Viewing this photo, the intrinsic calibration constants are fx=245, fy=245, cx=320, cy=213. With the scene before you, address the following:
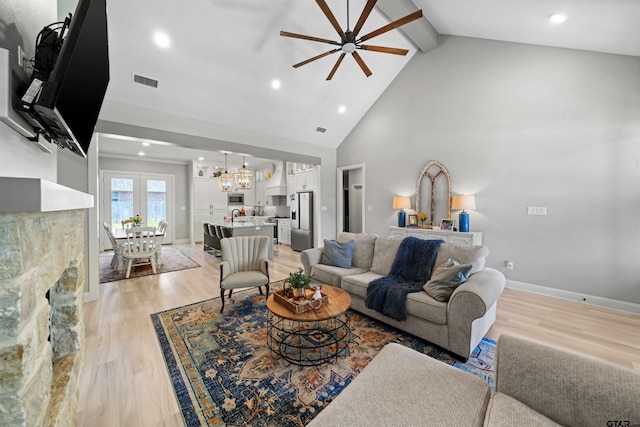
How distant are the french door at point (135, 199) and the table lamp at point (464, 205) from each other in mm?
8254

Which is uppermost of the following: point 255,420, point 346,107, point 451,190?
point 346,107

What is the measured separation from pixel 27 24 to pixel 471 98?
17.4ft

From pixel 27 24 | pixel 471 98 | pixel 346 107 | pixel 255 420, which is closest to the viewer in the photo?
pixel 27 24

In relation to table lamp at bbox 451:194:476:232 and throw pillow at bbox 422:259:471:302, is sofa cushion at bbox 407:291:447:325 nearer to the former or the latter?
throw pillow at bbox 422:259:471:302

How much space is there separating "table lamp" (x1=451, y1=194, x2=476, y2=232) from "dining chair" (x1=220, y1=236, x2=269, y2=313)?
3215 millimetres

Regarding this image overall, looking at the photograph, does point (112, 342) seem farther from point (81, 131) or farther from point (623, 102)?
point (623, 102)

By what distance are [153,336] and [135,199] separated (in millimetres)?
6700

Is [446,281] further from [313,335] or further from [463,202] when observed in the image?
[463,202]

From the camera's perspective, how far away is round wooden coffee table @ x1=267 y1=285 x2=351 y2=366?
6.60 ft

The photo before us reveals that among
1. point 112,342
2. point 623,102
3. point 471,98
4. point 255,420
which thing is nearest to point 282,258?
point 112,342

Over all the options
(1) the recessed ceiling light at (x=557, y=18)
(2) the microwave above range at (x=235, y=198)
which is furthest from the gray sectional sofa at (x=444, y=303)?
(2) the microwave above range at (x=235, y=198)

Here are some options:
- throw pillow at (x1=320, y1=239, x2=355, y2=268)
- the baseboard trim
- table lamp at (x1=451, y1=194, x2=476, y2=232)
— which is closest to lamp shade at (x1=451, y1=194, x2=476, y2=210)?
table lamp at (x1=451, y1=194, x2=476, y2=232)

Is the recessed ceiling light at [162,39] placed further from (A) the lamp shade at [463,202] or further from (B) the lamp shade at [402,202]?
(A) the lamp shade at [463,202]

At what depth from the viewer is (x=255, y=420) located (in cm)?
155
